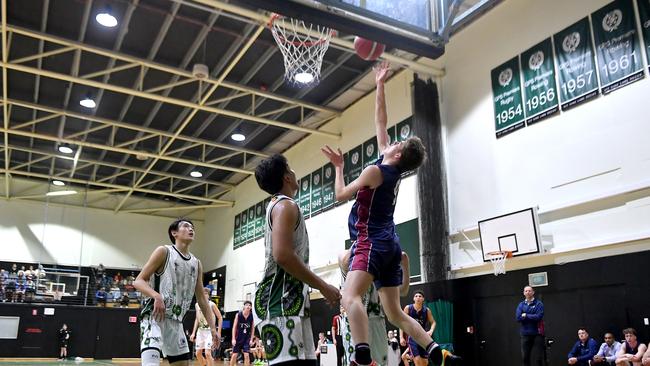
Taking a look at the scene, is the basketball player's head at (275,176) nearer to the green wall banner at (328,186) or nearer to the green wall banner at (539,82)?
the green wall banner at (539,82)

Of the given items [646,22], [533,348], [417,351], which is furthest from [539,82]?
[417,351]

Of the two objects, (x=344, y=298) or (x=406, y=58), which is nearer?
(x=344, y=298)

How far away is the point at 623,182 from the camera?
9.70m

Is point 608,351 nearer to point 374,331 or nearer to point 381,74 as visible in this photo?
point 374,331

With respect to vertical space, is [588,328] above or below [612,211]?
below

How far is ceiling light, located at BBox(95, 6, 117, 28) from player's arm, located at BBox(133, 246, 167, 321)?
10.1m

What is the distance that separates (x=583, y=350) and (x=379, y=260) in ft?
24.1

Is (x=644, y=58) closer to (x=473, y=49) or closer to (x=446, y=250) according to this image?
(x=473, y=49)

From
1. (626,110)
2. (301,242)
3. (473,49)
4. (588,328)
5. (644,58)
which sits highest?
(473,49)

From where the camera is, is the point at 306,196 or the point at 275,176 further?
the point at 306,196

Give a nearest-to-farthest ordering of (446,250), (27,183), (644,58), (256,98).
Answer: (644,58)
(446,250)
(256,98)
(27,183)

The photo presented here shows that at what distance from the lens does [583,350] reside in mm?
9719

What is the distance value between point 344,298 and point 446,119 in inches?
424

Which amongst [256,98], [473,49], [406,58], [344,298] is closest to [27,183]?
[256,98]
